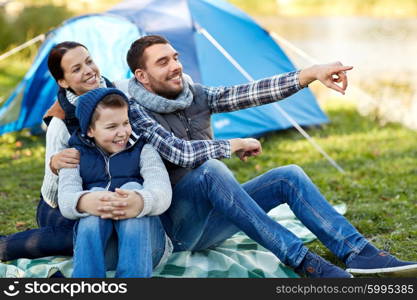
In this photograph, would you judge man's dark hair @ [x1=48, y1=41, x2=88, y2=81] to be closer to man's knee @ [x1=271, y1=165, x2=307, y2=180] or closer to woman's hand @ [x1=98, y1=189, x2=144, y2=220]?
woman's hand @ [x1=98, y1=189, x2=144, y2=220]

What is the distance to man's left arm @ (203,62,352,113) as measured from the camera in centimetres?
315

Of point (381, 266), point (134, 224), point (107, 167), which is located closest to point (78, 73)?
point (107, 167)

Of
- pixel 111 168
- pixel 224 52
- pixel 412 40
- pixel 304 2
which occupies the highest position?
pixel 304 2

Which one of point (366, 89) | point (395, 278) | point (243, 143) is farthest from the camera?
point (366, 89)

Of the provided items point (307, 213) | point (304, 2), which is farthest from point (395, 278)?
point (304, 2)

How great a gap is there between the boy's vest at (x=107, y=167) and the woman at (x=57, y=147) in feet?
0.61

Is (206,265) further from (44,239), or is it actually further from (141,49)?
(141,49)

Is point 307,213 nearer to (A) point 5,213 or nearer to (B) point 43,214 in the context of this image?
(B) point 43,214

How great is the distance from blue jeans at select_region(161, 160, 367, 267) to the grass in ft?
1.45

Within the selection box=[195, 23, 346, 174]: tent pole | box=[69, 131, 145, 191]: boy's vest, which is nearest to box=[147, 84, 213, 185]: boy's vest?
box=[69, 131, 145, 191]: boy's vest

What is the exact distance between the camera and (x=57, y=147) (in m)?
3.16

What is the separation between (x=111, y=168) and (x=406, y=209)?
80.8 inches

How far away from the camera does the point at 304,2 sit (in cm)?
2239

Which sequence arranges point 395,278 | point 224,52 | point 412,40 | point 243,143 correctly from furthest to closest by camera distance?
1. point 412,40
2. point 224,52
3. point 243,143
4. point 395,278
